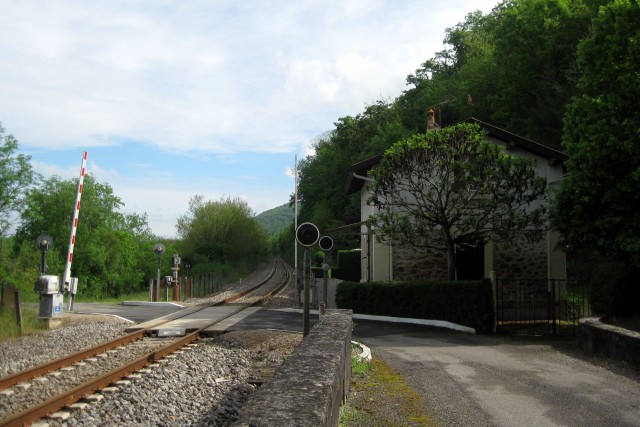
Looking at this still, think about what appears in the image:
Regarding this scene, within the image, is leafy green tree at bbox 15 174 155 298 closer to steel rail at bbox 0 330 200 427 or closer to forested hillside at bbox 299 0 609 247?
forested hillside at bbox 299 0 609 247

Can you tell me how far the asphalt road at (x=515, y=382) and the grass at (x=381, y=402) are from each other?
0.62 ft

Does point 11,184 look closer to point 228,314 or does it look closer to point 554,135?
point 228,314

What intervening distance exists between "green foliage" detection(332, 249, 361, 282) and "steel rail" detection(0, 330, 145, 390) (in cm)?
2066

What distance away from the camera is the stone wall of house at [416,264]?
71.1ft

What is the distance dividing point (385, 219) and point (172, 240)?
56062 millimetres

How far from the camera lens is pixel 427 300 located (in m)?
17.0

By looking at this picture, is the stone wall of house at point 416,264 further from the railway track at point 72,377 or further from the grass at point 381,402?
the grass at point 381,402

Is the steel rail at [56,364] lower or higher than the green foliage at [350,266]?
lower

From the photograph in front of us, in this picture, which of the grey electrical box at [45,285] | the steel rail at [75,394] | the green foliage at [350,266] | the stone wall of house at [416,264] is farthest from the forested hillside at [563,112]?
the grey electrical box at [45,285]

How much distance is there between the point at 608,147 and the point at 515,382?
7552mm

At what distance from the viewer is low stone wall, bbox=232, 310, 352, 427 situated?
3402mm

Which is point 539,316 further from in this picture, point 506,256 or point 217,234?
point 217,234

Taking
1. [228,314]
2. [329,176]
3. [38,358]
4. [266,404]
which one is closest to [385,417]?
[266,404]

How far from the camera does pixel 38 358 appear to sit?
1080cm
